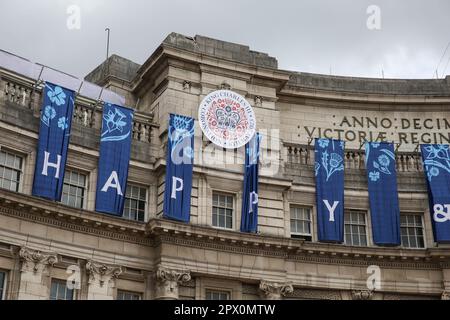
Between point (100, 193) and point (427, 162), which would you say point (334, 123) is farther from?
point (100, 193)

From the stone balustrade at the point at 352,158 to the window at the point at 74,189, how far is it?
31.5ft

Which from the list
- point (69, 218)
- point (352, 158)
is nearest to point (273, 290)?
point (352, 158)

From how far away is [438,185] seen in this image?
3444cm

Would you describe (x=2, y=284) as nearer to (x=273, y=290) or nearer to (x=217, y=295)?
(x=217, y=295)

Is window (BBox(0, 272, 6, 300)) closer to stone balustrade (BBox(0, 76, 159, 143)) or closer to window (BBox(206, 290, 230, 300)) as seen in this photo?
stone balustrade (BBox(0, 76, 159, 143))

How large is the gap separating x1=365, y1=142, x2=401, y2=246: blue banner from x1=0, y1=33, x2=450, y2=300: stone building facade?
57 centimetres

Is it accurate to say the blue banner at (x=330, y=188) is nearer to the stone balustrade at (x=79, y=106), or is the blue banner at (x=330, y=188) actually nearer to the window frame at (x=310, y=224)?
the window frame at (x=310, y=224)

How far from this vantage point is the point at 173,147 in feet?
104

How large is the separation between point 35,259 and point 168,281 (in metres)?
5.22

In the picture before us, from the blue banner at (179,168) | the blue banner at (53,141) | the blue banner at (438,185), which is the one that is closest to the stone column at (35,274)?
the blue banner at (53,141)

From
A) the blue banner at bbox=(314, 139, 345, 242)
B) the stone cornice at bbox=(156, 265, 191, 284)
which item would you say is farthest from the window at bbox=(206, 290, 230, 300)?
the blue banner at bbox=(314, 139, 345, 242)

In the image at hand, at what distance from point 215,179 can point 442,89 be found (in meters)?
13.7

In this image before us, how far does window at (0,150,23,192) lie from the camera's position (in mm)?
28609
